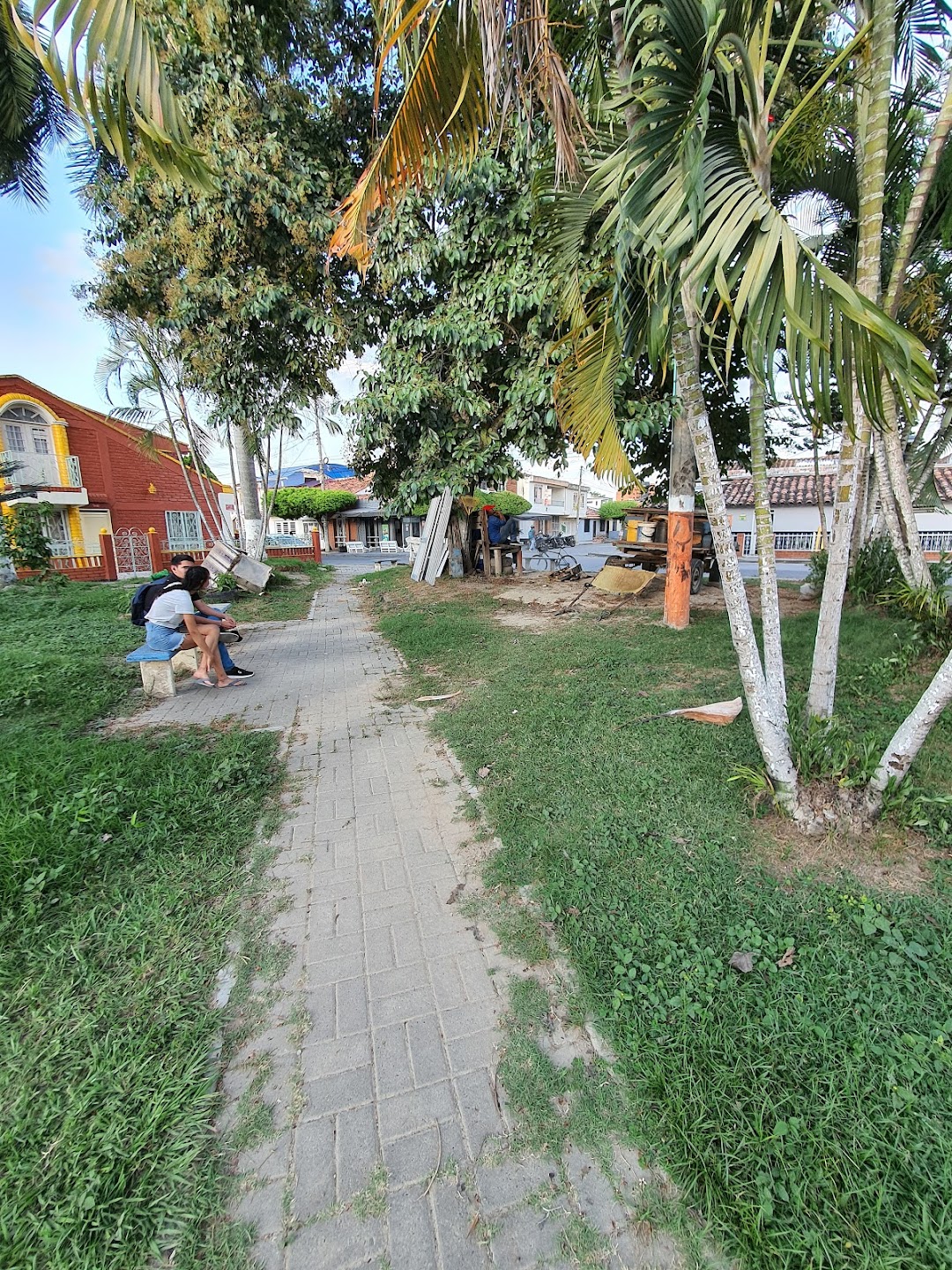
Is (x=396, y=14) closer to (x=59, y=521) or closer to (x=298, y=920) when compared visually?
(x=298, y=920)

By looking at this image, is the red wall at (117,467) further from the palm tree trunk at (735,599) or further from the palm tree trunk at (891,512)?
the palm tree trunk at (735,599)

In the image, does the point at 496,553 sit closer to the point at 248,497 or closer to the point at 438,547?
the point at 438,547

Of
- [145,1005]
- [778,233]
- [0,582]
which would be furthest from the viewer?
[0,582]

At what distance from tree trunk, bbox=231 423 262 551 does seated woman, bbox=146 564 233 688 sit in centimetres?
944

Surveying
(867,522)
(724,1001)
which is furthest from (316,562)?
(724,1001)

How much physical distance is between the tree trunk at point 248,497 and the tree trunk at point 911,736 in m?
14.3

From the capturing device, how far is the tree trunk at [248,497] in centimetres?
1388

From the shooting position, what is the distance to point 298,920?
7.97ft

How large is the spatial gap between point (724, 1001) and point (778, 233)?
2.61 m

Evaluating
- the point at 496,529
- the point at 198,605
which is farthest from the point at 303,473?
the point at 198,605

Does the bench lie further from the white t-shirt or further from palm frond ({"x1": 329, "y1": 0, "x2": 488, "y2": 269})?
palm frond ({"x1": 329, "y1": 0, "x2": 488, "y2": 269})

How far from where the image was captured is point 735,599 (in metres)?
→ 2.79

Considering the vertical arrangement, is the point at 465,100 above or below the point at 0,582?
above

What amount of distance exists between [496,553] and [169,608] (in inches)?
369
